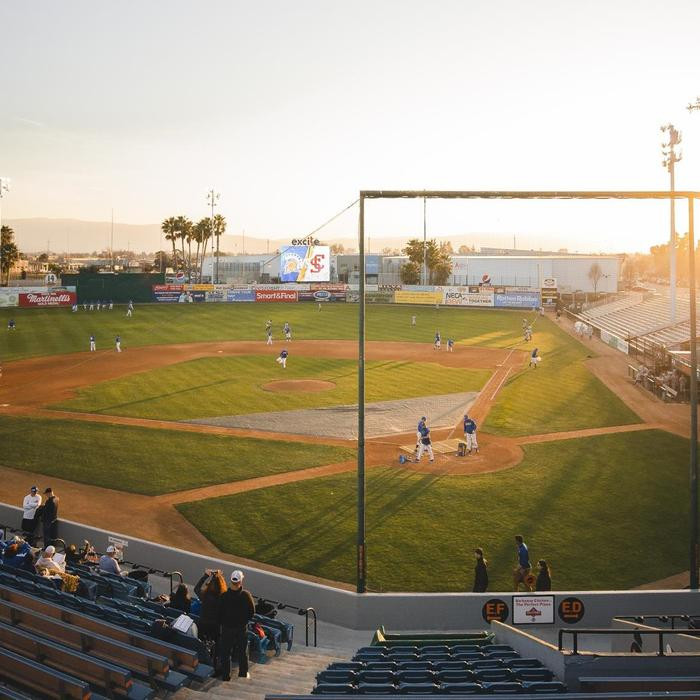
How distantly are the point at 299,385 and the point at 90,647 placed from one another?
30.1m

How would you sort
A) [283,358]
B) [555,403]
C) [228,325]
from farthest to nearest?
[228,325] → [283,358] → [555,403]

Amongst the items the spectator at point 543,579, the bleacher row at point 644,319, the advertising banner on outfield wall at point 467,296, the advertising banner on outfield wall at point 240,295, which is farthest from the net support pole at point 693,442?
the advertising banner on outfield wall at point 240,295

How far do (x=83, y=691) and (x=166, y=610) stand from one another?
319 cm

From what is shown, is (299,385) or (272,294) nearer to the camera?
(299,385)

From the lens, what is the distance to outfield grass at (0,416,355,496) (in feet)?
76.7

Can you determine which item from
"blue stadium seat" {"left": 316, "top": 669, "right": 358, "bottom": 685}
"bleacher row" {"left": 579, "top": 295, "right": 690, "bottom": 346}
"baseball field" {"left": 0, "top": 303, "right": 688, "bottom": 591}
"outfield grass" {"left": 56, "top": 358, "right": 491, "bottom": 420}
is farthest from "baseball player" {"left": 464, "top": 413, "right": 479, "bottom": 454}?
"bleacher row" {"left": 579, "top": 295, "right": 690, "bottom": 346}

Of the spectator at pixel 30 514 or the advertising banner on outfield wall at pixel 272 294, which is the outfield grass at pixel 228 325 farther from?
the spectator at pixel 30 514

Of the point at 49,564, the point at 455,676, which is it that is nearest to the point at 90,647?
the point at 49,564

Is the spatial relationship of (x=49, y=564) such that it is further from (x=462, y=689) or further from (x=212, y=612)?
(x=462, y=689)

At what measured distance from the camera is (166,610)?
36.1 ft

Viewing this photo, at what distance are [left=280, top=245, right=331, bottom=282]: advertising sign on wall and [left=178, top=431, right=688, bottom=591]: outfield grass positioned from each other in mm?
63034

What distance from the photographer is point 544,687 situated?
8477mm

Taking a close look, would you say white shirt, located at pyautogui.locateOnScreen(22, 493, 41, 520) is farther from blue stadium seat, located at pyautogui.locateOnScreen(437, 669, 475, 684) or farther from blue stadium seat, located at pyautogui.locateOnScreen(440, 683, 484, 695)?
blue stadium seat, located at pyautogui.locateOnScreen(440, 683, 484, 695)

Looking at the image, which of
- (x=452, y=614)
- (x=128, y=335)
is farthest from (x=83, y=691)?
(x=128, y=335)
